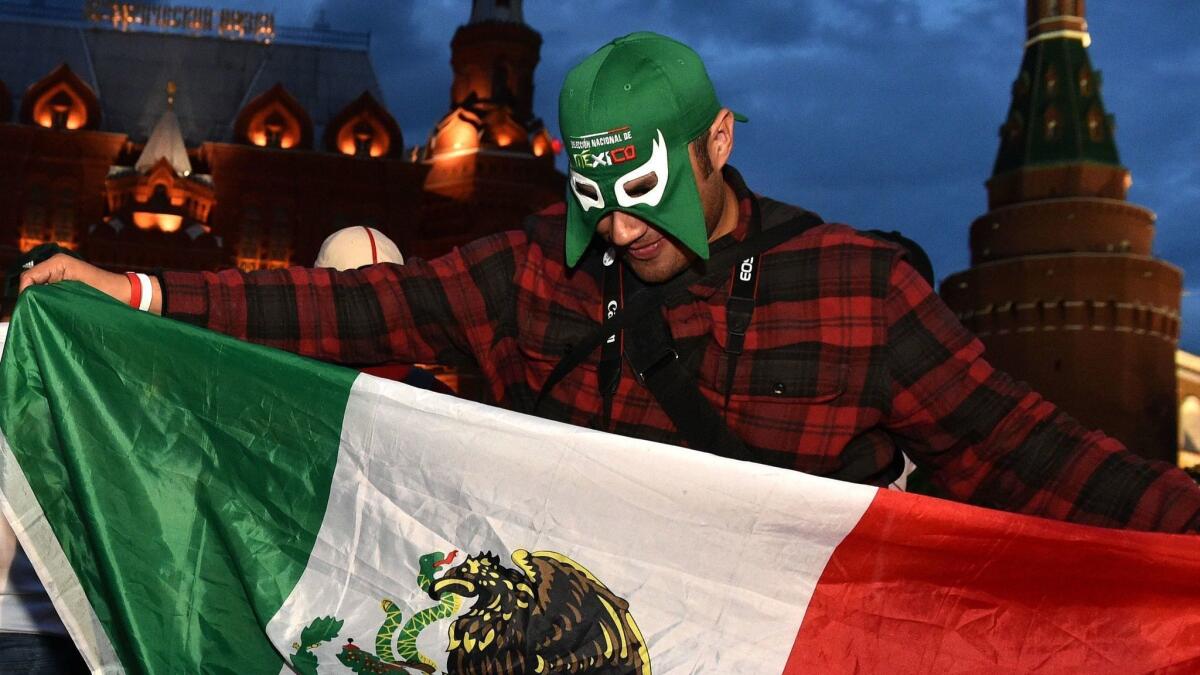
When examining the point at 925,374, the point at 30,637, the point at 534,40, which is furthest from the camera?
the point at 534,40

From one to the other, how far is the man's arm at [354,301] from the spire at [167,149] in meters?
47.6

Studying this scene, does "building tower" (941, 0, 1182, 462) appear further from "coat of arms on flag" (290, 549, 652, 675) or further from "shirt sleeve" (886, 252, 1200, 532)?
"coat of arms on flag" (290, 549, 652, 675)

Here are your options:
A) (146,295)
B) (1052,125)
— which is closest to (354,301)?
(146,295)

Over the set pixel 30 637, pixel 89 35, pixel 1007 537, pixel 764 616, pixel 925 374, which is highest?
pixel 89 35

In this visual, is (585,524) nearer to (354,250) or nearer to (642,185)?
(642,185)

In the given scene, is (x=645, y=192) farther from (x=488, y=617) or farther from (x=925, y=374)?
(x=488, y=617)

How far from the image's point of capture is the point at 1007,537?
292 cm

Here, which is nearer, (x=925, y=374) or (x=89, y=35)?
(x=925, y=374)

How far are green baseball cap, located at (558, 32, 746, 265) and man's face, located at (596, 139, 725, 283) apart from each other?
0.12 ft

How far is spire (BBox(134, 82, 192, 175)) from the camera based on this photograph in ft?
160

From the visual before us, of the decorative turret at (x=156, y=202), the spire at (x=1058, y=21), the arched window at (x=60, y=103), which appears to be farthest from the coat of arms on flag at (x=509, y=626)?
the spire at (x=1058, y=21)

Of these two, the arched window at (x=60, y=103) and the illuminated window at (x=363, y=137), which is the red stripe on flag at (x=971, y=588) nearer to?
the illuminated window at (x=363, y=137)

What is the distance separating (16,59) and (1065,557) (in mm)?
56687

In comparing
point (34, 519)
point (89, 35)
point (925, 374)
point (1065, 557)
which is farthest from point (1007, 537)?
point (89, 35)
